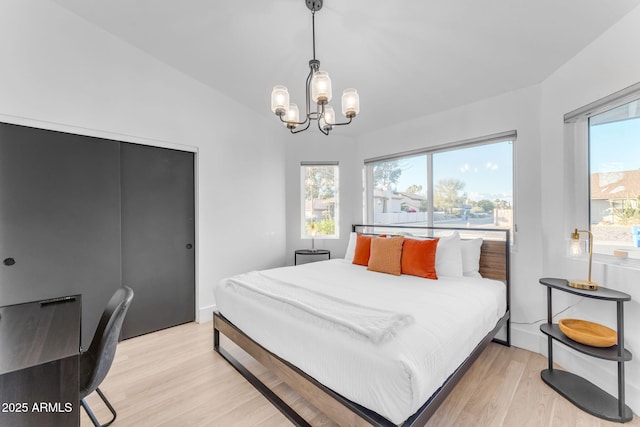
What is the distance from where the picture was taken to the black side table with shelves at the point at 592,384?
175cm

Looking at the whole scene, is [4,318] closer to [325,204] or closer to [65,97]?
[65,97]

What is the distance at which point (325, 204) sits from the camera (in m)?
4.55

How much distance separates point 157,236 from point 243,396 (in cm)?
200

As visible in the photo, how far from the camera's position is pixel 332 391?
1479mm

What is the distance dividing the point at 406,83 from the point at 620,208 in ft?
6.72

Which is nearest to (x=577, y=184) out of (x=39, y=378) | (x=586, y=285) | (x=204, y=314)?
(x=586, y=285)

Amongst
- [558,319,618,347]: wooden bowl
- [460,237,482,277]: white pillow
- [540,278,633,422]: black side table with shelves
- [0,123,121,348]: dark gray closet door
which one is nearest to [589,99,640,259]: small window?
[540,278,633,422]: black side table with shelves

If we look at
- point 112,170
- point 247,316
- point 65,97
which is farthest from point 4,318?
point 65,97

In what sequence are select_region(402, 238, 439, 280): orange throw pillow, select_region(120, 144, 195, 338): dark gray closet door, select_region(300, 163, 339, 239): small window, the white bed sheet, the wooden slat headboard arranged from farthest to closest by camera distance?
1. select_region(300, 163, 339, 239): small window
2. select_region(120, 144, 195, 338): dark gray closet door
3. the wooden slat headboard
4. select_region(402, 238, 439, 280): orange throw pillow
5. the white bed sheet

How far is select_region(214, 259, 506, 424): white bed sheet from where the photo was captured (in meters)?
1.26

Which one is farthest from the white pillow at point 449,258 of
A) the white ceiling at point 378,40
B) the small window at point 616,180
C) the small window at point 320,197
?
the small window at point 320,197

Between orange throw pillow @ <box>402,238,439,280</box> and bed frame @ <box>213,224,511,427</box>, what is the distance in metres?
0.64

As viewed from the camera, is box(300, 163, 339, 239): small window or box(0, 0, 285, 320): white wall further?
box(300, 163, 339, 239): small window

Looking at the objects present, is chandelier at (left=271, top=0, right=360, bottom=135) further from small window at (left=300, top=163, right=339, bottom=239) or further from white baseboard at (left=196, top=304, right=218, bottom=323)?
white baseboard at (left=196, top=304, right=218, bottom=323)
